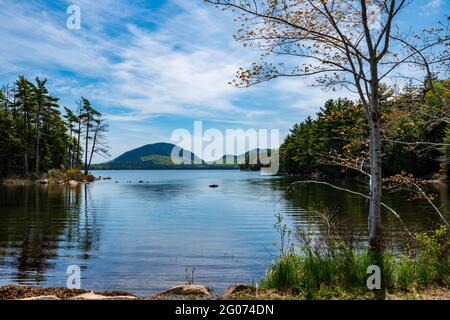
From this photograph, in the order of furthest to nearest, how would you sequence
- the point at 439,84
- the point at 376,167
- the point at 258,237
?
the point at 258,237 < the point at 439,84 < the point at 376,167

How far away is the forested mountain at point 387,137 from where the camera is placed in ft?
35.2

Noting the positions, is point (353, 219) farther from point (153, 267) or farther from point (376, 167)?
point (376, 167)

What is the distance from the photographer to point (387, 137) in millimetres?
12469

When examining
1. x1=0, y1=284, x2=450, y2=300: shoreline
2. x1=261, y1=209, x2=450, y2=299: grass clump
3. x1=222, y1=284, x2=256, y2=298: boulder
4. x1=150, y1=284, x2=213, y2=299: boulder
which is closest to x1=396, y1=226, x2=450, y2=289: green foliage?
x1=261, y1=209, x2=450, y2=299: grass clump

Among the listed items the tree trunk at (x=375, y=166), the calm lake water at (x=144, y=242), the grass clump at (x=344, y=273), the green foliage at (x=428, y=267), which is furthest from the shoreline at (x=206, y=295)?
the calm lake water at (x=144, y=242)

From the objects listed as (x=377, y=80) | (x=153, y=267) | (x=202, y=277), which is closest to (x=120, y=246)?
(x=153, y=267)

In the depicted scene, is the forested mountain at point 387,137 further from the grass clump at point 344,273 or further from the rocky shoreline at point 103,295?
the rocky shoreline at point 103,295

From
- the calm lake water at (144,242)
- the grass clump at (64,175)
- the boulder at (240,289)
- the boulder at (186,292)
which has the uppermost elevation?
the grass clump at (64,175)

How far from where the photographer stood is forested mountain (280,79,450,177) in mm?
10734

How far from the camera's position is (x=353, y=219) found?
1010 inches

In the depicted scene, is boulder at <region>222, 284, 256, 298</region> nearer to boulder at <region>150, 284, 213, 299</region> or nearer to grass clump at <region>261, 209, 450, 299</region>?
grass clump at <region>261, 209, 450, 299</region>

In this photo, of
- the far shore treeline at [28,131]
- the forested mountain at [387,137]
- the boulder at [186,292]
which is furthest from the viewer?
the far shore treeline at [28,131]

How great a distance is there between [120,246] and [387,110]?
12.6 m
